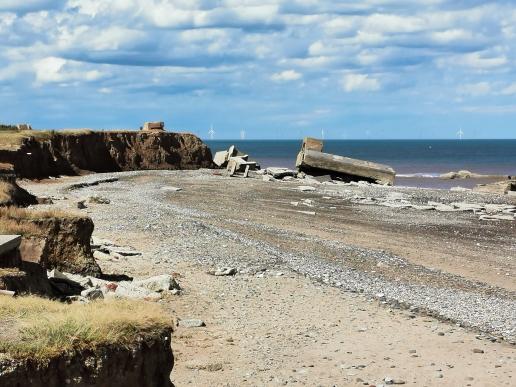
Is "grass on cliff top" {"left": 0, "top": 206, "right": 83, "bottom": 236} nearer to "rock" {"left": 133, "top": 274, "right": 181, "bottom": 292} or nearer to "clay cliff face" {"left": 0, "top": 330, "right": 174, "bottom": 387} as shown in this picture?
"rock" {"left": 133, "top": 274, "right": 181, "bottom": 292}

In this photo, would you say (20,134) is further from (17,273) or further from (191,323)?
(17,273)

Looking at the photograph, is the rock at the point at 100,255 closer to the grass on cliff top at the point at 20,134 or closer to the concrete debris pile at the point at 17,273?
the concrete debris pile at the point at 17,273

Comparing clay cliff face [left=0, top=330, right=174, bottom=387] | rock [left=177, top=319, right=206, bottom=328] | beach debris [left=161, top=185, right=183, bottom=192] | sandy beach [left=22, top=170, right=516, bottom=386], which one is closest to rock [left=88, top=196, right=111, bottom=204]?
sandy beach [left=22, top=170, right=516, bottom=386]

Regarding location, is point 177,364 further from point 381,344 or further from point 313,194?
point 313,194

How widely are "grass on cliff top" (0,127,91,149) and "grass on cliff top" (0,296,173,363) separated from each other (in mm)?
35464

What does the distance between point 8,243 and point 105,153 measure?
146 ft

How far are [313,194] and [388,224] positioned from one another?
11375 millimetres

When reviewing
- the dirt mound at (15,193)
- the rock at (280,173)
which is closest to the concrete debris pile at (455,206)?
the rock at (280,173)

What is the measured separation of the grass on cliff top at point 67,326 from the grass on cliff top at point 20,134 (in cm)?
3546

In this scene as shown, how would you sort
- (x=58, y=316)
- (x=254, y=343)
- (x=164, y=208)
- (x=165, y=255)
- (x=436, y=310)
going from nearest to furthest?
(x=58, y=316), (x=254, y=343), (x=436, y=310), (x=165, y=255), (x=164, y=208)

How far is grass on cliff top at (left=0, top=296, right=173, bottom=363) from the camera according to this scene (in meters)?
6.96

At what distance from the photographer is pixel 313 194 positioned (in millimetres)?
41906

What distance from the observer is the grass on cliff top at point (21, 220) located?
13.4 m

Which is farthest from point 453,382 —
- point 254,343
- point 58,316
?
point 58,316
